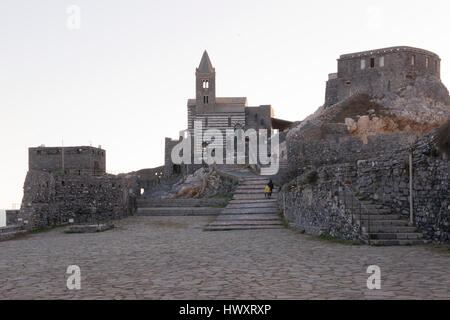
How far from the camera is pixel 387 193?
1257 centimetres

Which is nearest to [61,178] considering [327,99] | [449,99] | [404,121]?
[404,121]

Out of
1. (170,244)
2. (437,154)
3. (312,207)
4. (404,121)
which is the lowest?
(170,244)

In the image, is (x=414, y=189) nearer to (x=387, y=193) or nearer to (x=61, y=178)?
(x=387, y=193)

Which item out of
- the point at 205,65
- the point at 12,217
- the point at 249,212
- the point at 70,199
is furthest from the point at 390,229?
the point at 205,65

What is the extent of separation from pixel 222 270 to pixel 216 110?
187ft

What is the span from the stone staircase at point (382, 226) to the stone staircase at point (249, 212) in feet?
19.3

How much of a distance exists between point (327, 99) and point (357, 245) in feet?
118

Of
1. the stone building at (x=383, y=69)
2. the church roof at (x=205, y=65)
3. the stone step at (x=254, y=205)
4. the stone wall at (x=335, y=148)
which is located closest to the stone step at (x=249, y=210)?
the stone step at (x=254, y=205)

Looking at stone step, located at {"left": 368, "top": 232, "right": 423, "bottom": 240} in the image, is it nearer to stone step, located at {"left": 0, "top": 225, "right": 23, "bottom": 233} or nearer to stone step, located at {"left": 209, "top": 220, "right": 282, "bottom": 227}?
A: stone step, located at {"left": 209, "top": 220, "right": 282, "bottom": 227}

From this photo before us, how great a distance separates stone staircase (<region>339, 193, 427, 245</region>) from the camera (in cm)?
1080

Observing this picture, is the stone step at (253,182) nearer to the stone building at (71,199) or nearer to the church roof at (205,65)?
→ the stone building at (71,199)

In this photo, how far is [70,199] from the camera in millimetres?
20797

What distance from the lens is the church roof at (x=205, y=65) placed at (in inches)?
2586
